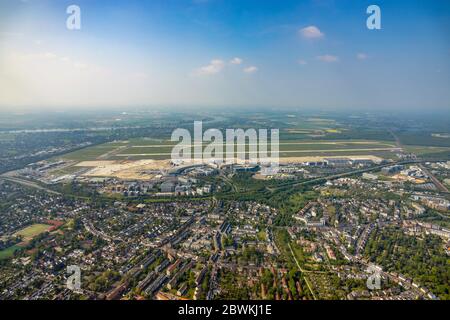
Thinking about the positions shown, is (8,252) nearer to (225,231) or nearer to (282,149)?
(225,231)

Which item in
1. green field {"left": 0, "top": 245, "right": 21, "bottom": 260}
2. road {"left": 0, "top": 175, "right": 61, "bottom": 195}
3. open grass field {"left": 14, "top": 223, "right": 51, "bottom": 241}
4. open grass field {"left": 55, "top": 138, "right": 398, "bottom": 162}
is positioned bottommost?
green field {"left": 0, "top": 245, "right": 21, "bottom": 260}

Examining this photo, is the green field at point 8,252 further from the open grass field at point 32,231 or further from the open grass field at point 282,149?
the open grass field at point 282,149

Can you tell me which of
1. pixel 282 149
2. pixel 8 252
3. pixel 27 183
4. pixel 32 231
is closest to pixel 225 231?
pixel 8 252

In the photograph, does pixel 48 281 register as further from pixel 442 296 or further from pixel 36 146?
pixel 36 146

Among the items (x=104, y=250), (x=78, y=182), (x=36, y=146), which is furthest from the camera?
(x=36, y=146)

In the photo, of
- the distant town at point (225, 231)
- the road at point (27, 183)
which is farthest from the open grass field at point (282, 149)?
the road at point (27, 183)

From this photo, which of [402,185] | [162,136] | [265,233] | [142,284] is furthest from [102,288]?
[162,136]

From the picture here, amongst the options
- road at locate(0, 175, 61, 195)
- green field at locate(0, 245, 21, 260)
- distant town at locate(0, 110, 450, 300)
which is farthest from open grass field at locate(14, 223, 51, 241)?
road at locate(0, 175, 61, 195)

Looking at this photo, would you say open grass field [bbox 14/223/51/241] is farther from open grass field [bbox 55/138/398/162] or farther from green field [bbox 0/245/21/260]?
open grass field [bbox 55/138/398/162]
